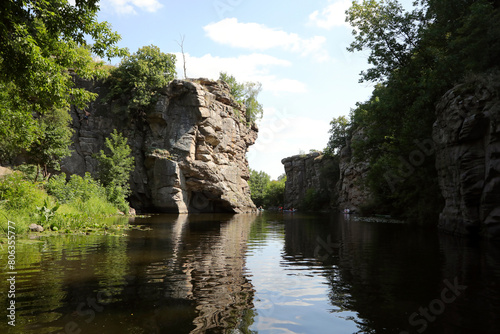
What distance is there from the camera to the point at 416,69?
22500 millimetres

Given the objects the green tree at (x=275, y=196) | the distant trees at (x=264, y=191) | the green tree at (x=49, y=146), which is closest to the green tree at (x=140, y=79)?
the green tree at (x=49, y=146)

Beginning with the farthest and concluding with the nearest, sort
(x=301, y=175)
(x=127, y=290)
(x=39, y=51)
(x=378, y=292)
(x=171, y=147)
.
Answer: (x=301, y=175), (x=171, y=147), (x=39, y=51), (x=378, y=292), (x=127, y=290)

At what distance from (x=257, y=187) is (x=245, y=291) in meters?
104

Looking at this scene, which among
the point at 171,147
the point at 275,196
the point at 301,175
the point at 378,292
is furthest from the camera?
the point at 275,196

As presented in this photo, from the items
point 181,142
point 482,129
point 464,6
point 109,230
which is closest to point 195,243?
point 109,230

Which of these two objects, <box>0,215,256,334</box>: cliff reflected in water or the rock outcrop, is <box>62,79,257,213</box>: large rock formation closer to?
<box>0,215,256,334</box>: cliff reflected in water

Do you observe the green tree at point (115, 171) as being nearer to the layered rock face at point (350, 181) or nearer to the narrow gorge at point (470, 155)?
the narrow gorge at point (470, 155)

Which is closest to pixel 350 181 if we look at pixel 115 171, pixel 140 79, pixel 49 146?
pixel 140 79

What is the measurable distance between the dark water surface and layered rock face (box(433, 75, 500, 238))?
5226mm

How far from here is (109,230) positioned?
15.2 metres

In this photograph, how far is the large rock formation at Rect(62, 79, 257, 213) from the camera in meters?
39.7

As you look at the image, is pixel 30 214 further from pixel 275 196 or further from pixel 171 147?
pixel 275 196

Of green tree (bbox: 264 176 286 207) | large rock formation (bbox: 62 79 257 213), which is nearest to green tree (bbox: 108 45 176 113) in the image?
large rock formation (bbox: 62 79 257 213)

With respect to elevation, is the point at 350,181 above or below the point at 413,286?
above
